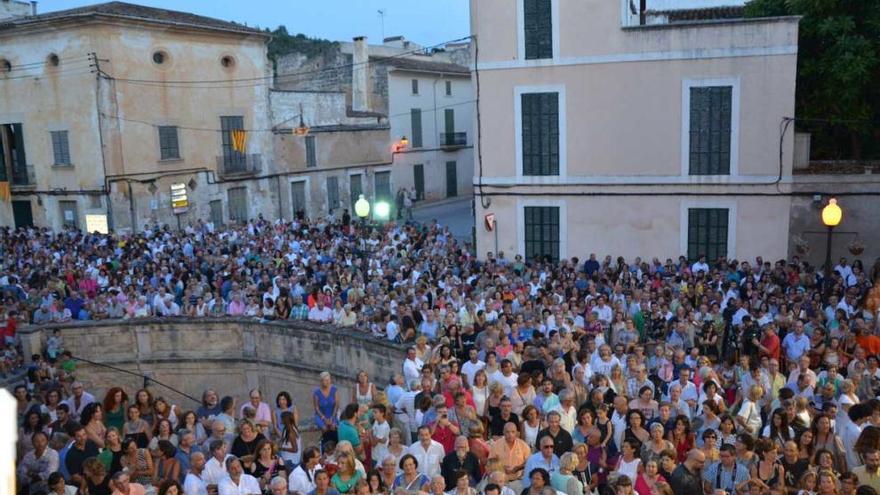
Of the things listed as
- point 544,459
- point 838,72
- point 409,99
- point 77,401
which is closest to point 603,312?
point 544,459

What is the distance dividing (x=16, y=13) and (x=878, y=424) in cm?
3732

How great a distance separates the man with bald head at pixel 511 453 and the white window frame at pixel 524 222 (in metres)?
12.8

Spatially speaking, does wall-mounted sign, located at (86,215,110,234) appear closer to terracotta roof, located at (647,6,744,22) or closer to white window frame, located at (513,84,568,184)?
white window frame, located at (513,84,568,184)

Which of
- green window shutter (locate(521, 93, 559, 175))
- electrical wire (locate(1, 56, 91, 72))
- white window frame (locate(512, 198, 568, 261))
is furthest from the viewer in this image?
electrical wire (locate(1, 56, 91, 72))

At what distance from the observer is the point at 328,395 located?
35.8 feet

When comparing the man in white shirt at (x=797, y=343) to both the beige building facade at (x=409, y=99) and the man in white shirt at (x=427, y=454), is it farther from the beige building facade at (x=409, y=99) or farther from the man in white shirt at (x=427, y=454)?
the beige building facade at (x=409, y=99)

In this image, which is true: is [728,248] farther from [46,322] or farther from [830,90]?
[46,322]

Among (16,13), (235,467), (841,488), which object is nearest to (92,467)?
(235,467)

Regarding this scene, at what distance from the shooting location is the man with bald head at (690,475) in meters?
7.50

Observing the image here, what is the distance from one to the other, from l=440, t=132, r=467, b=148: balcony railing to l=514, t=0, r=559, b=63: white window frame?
25.2 meters

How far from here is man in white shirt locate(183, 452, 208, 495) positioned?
8.16 metres

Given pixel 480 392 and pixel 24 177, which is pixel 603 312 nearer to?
pixel 480 392

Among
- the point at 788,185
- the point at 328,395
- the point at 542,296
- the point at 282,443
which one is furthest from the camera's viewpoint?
the point at 788,185

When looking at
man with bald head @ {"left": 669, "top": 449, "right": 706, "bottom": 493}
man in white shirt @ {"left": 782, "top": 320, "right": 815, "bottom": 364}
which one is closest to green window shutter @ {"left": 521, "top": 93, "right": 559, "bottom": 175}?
man in white shirt @ {"left": 782, "top": 320, "right": 815, "bottom": 364}
